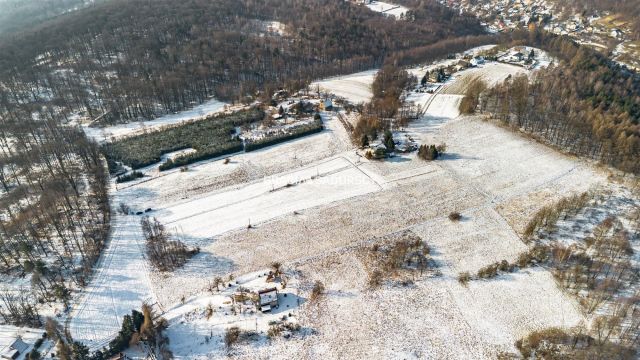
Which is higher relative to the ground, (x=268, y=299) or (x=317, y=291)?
(x=268, y=299)

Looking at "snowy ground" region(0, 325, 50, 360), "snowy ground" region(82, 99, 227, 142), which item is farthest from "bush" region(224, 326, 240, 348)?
"snowy ground" region(82, 99, 227, 142)

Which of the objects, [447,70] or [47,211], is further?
[447,70]

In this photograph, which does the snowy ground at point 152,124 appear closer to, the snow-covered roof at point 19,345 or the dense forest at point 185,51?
the dense forest at point 185,51

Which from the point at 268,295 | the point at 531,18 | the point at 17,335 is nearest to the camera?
the point at 17,335

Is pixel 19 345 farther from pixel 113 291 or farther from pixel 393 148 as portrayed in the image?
pixel 393 148

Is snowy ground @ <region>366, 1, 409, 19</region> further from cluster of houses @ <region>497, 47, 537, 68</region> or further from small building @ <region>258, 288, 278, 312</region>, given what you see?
small building @ <region>258, 288, 278, 312</region>

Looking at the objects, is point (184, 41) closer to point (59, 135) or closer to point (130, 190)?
point (59, 135)

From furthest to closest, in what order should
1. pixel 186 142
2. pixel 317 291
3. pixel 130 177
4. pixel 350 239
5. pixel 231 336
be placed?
1. pixel 186 142
2. pixel 130 177
3. pixel 350 239
4. pixel 317 291
5. pixel 231 336

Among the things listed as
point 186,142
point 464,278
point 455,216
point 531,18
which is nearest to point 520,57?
point 531,18
